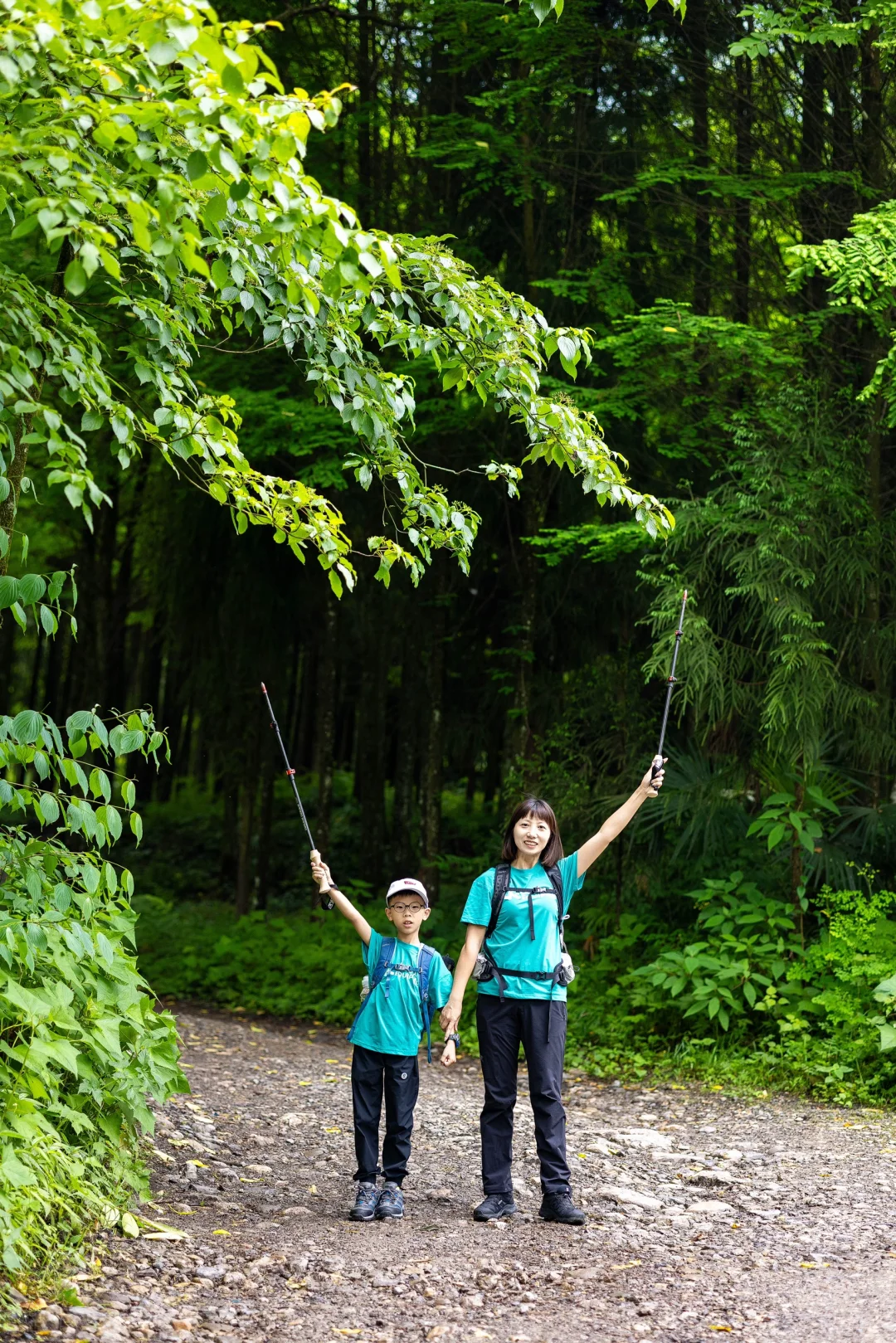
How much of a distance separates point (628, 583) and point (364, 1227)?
7608mm

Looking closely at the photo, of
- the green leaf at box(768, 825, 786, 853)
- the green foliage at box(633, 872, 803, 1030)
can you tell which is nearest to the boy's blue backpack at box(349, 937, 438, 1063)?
the green foliage at box(633, 872, 803, 1030)

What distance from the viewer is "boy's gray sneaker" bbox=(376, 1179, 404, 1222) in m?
4.81

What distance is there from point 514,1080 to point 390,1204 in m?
0.68

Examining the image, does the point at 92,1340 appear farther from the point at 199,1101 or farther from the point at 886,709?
the point at 886,709

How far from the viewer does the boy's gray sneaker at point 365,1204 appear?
4.77m

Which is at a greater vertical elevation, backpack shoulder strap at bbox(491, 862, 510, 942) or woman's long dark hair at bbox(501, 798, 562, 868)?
woman's long dark hair at bbox(501, 798, 562, 868)

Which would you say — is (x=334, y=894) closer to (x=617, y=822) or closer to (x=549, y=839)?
(x=549, y=839)

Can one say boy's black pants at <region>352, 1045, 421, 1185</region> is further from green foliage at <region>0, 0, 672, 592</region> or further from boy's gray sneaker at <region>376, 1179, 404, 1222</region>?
Answer: green foliage at <region>0, 0, 672, 592</region>

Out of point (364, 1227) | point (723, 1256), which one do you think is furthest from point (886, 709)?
point (364, 1227)

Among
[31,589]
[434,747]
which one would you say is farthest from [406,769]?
[31,589]

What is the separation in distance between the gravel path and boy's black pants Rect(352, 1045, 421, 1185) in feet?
0.75

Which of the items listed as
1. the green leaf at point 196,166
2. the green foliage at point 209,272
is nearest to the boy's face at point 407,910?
the green foliage at point 209,272

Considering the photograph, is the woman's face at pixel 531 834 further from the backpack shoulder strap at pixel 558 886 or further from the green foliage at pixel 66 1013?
the green foliage at pixel 66 1013

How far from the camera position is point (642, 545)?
9836 mm
